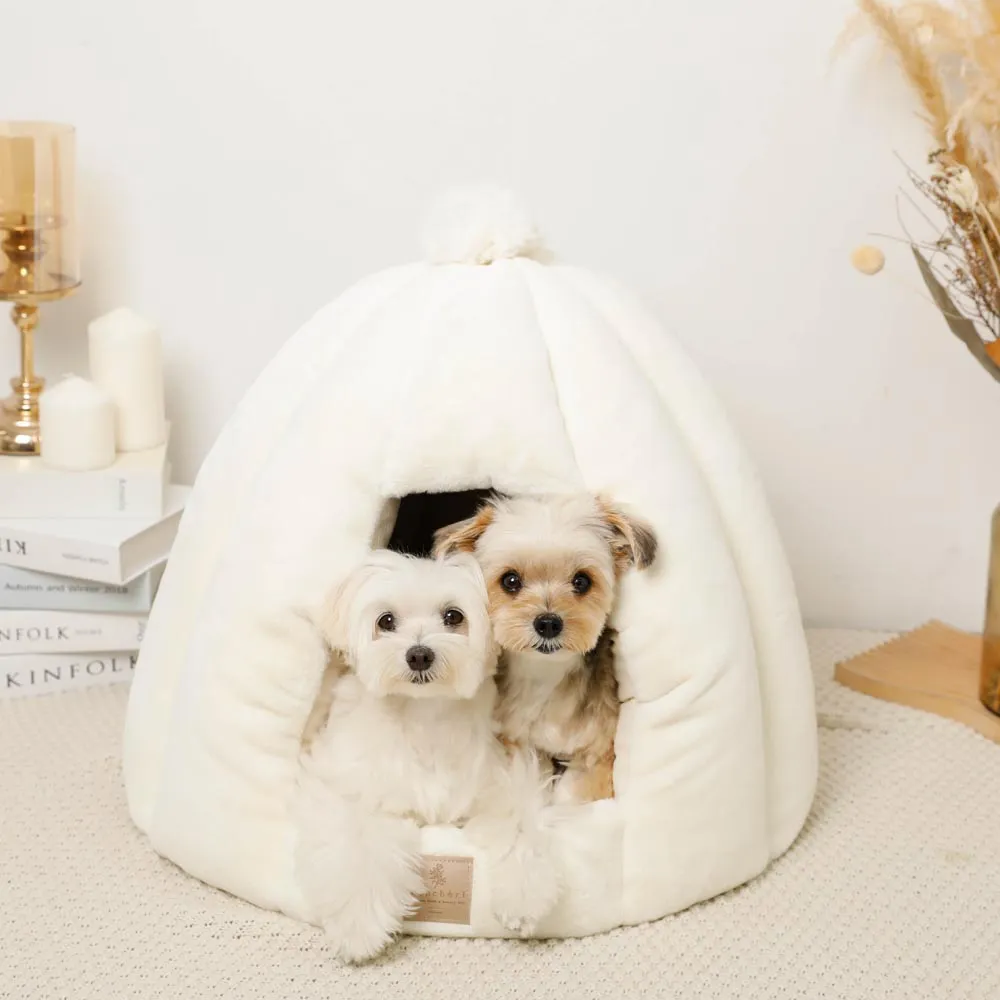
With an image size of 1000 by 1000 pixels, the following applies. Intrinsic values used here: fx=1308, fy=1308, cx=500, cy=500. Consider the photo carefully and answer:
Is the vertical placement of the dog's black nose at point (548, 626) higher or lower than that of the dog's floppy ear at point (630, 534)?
lower

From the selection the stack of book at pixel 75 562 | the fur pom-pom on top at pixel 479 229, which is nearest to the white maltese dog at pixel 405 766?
the fur pom-pom on top at pixel 479 229

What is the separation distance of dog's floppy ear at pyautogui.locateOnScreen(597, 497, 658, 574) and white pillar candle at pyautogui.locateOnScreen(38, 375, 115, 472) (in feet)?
2.91

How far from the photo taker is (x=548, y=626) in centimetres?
137

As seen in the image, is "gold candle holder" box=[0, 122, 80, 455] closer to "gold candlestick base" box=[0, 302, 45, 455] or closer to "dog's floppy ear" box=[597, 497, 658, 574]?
"gold candlestick base" box=[0, 302, 45, 455]

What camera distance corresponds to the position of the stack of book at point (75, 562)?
6.31ft

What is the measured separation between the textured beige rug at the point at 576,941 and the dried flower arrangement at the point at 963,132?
0.67 m

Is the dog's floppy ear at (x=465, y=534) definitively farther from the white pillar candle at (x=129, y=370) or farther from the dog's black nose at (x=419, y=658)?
the white pillar candle at (x=129, y=370)

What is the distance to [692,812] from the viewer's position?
1487mm

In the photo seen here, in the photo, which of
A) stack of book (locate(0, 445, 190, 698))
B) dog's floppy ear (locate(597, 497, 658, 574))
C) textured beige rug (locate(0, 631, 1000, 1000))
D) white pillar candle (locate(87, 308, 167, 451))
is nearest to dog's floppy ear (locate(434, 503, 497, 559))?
dog's floppy ear (locate(597, 497, 658, 574))

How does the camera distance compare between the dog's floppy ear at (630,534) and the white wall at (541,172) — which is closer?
the dog's floppy ear at (630,534)

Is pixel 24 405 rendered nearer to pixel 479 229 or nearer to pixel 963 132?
pixel 479 229

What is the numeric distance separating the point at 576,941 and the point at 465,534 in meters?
0.47

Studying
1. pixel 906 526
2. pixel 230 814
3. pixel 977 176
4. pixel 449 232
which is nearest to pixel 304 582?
pixel 230 814

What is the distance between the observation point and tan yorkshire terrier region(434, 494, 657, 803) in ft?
4.55
